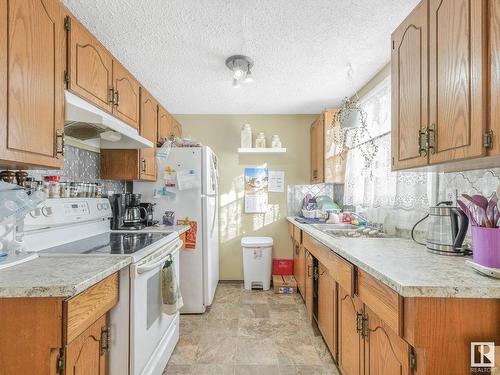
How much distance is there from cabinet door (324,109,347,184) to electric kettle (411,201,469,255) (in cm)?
172

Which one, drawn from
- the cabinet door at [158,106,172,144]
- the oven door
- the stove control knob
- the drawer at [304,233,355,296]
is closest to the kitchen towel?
the oven door

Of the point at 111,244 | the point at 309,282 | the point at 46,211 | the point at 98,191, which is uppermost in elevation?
the point at 98,191

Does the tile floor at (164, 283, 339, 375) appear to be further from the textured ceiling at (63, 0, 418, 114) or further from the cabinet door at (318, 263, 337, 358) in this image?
the textured ceiling at (63, 0, 418, 114)

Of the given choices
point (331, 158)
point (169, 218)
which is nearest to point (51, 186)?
point (169, 218)

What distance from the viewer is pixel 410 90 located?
1.40 meters

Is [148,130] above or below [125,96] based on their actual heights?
below

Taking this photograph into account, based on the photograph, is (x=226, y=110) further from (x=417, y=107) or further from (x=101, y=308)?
(x=101, y=308)

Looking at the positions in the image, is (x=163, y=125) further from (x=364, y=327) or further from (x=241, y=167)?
(x=364, y=327)

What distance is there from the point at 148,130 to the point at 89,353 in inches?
75.9

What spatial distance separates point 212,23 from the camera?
5.81ft

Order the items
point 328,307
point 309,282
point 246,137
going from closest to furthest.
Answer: point 328,307, point 309,282, point 246,137

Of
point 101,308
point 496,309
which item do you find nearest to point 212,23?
point 101,308

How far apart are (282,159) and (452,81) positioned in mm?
2709

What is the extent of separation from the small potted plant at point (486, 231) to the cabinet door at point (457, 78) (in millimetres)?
204
